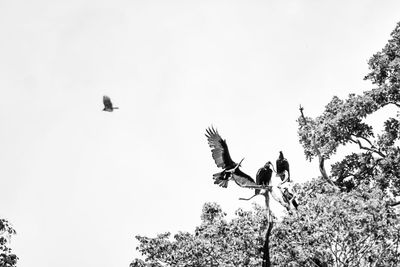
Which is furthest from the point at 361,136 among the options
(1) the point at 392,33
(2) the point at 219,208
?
(2) the point at 219,208

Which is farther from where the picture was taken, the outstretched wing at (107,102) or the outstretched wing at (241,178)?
the outstretched wing at (241,178)

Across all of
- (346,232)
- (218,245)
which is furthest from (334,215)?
(218,245)

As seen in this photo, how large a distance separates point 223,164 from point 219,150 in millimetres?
489

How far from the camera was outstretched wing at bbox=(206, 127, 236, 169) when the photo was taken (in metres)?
15.9

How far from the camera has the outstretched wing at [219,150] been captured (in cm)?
1587

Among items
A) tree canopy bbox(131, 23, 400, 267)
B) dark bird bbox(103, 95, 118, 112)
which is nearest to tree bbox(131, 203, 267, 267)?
tree canopy bbox(131, 23, 400, 267)

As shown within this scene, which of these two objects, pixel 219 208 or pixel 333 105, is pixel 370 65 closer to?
pixel 333 105

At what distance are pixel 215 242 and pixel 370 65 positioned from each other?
10.4 metres

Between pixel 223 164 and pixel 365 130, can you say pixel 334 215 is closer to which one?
pixel 223 164

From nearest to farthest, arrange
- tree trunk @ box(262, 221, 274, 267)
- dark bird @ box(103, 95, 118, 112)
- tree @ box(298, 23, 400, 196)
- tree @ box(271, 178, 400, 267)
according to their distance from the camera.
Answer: tree @ box(271, 178, 400, 267)
dark bird @ box(103, 95, 118, 112)
tree trunk @ box(262, 221, 274, 267)
tree @ box(298, 23, 400, 196)

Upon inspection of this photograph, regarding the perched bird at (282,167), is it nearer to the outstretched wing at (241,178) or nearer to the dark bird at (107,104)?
the outstretched wing at (241,178)

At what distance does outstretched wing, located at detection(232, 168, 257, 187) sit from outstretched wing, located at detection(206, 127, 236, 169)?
34 cm

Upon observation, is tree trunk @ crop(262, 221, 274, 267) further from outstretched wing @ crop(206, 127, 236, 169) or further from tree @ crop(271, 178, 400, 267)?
outstretched wing @ crop(206, 127, 236, 169)

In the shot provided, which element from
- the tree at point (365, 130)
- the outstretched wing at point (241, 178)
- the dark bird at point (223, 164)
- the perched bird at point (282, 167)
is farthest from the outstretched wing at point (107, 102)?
the tree at point (365, 130)
